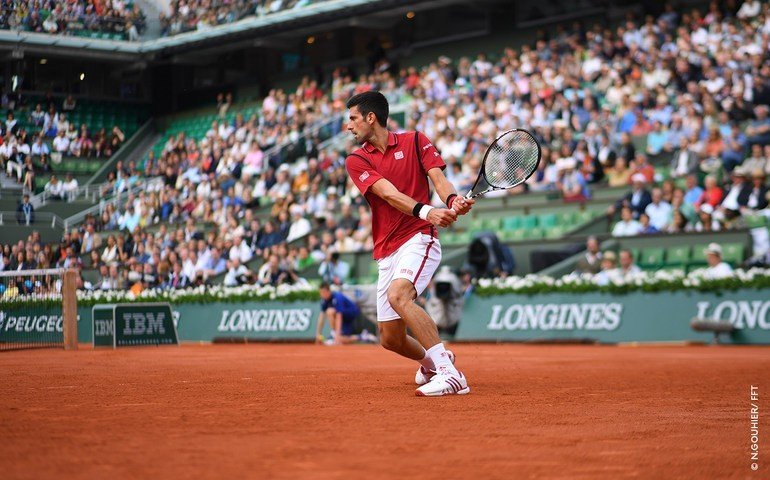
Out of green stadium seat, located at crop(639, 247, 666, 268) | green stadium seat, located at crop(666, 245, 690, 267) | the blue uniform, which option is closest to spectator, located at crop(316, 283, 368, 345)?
the blue uniform

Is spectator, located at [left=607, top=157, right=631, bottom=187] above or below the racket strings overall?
below

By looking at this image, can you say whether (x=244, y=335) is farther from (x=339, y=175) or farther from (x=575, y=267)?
(x=575, y=267)

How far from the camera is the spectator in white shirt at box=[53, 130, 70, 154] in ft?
117

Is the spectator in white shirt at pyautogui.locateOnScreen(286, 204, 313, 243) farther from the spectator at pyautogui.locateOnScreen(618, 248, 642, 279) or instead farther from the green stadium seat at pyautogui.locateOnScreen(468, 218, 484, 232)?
the spectator at pyautogui.locateOnScreen(618, 248, 642, 279)

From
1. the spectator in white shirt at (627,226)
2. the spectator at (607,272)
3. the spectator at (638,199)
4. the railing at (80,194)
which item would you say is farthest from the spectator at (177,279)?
the spectator at (607,272)

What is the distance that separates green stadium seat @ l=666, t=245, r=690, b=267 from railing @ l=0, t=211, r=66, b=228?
2095 cm

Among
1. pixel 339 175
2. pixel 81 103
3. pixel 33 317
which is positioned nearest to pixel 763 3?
pixel 339 175

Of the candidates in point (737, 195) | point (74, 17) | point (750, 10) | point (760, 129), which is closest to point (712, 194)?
point (737, 195)

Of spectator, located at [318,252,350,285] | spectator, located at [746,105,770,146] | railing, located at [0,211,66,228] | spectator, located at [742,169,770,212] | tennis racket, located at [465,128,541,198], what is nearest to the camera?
tennis racket, located at [465,128,541,198]

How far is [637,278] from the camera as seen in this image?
18406 mm

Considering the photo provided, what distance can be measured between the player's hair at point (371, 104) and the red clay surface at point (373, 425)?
85.5 inches

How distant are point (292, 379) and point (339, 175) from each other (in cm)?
1825

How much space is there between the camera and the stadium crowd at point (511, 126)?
2022 centimetres

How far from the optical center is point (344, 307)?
2119cm
